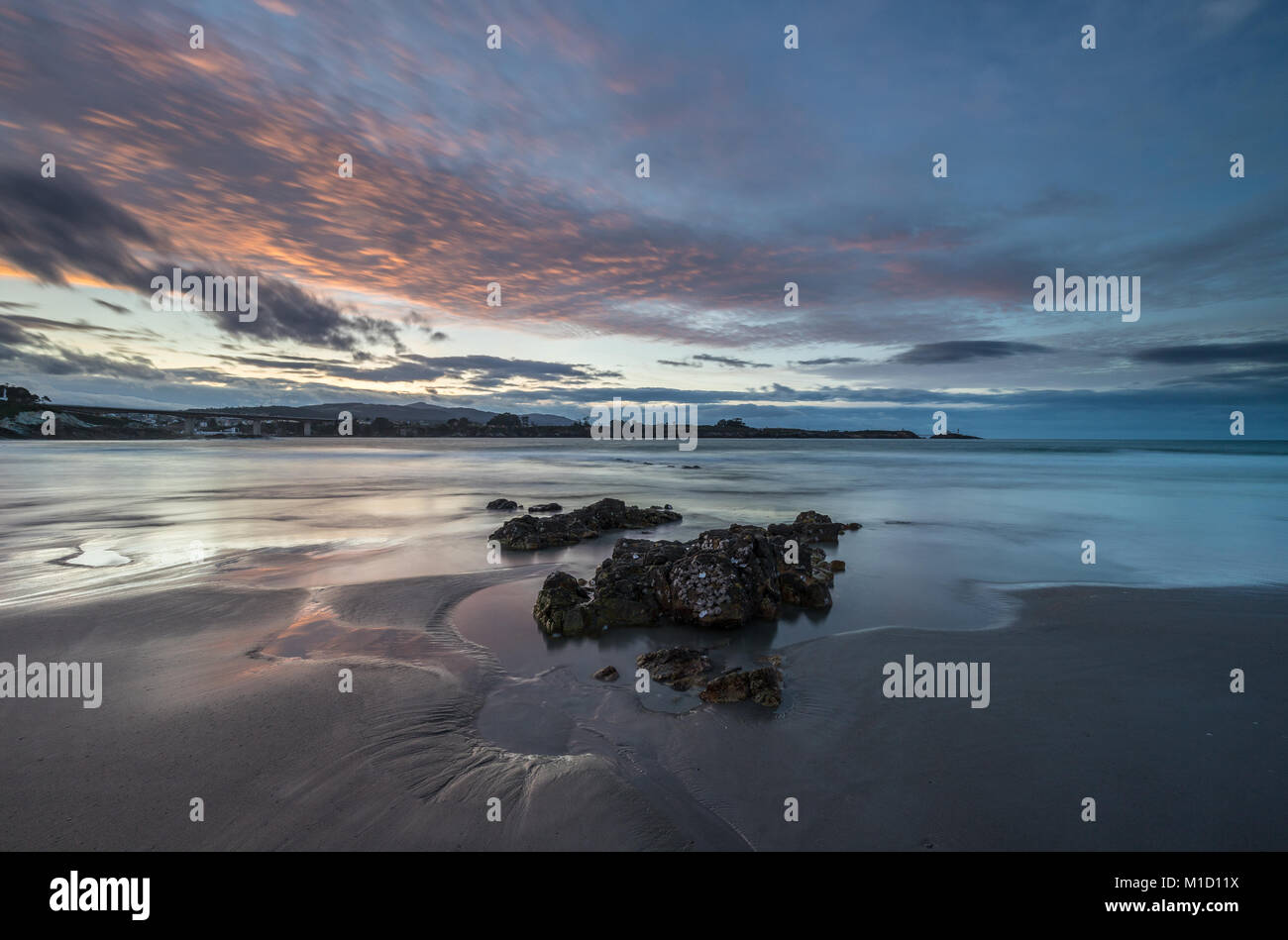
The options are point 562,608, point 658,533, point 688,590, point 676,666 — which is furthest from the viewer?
point 658,533

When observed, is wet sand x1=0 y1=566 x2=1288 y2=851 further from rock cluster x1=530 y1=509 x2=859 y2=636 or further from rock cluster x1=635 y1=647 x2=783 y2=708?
rock cluster x1=530 y1=509 x2=859 y2=636

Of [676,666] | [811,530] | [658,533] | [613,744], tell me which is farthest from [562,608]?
[811,530]

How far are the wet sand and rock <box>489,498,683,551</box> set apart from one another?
5.30 m

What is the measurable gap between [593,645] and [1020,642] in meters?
5.30

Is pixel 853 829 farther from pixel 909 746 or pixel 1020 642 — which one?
pixel 1020 642

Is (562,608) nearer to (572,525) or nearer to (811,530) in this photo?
(572,525)

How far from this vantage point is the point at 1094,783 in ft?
12.5

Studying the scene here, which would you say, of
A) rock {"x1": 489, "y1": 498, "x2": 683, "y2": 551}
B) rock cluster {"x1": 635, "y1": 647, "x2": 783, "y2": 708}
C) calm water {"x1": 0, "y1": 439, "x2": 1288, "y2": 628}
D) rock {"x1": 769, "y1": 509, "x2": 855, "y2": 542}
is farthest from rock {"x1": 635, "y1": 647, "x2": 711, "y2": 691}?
rock {"x1": 769, "y1": 509, "x2": 855, "y2": 542}

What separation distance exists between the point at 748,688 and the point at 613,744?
1.46 m

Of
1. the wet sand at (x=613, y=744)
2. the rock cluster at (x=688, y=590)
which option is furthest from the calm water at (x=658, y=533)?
the wet sand at (x=613, y=744)

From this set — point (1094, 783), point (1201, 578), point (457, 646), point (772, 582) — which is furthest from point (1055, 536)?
point (457, 646)

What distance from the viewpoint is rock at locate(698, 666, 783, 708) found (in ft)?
16.3

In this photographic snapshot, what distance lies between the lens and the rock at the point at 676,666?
538 cm

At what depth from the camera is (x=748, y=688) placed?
504 cm
